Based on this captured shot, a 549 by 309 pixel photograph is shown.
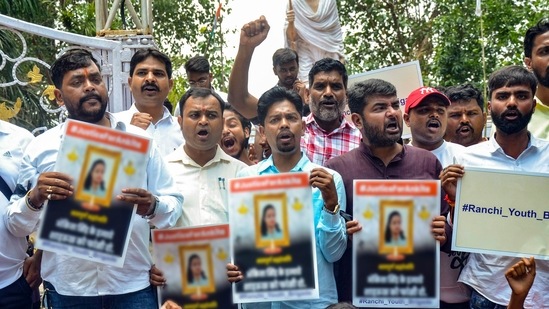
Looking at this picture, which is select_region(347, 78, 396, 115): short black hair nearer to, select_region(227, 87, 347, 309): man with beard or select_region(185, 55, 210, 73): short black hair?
select_region(227, 87, 347, 309): man with beard

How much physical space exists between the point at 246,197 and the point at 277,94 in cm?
84

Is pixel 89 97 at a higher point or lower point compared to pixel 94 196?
higher

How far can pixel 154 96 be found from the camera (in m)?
6.12

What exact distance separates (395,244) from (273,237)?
66 cm

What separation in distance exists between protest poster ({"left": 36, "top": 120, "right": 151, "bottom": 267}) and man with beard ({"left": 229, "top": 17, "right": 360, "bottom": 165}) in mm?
1710

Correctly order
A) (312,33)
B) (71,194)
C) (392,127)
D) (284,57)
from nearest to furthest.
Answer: (71,194), (392,127), (284,57), (312,33)

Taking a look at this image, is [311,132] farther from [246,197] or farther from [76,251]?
[76,251]

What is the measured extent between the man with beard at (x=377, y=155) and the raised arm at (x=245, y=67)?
3.79 feet

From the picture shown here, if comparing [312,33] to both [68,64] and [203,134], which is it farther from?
[68,64]

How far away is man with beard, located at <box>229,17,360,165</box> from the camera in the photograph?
239 inches

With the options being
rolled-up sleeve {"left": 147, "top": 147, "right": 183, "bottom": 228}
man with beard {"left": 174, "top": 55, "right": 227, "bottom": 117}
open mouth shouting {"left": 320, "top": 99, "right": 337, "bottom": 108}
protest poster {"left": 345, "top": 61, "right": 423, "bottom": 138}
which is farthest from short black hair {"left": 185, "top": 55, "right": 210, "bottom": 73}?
rolled-up sleeve {"left": 147, "top": 147, "right": 183, "bottom": 228}

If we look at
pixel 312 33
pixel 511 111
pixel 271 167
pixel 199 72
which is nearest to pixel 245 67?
pixel 199 72

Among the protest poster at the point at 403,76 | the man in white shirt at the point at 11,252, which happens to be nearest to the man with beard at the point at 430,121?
the protest poster at the point at 403,76

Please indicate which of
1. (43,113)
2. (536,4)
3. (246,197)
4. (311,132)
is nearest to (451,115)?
(311,132)
